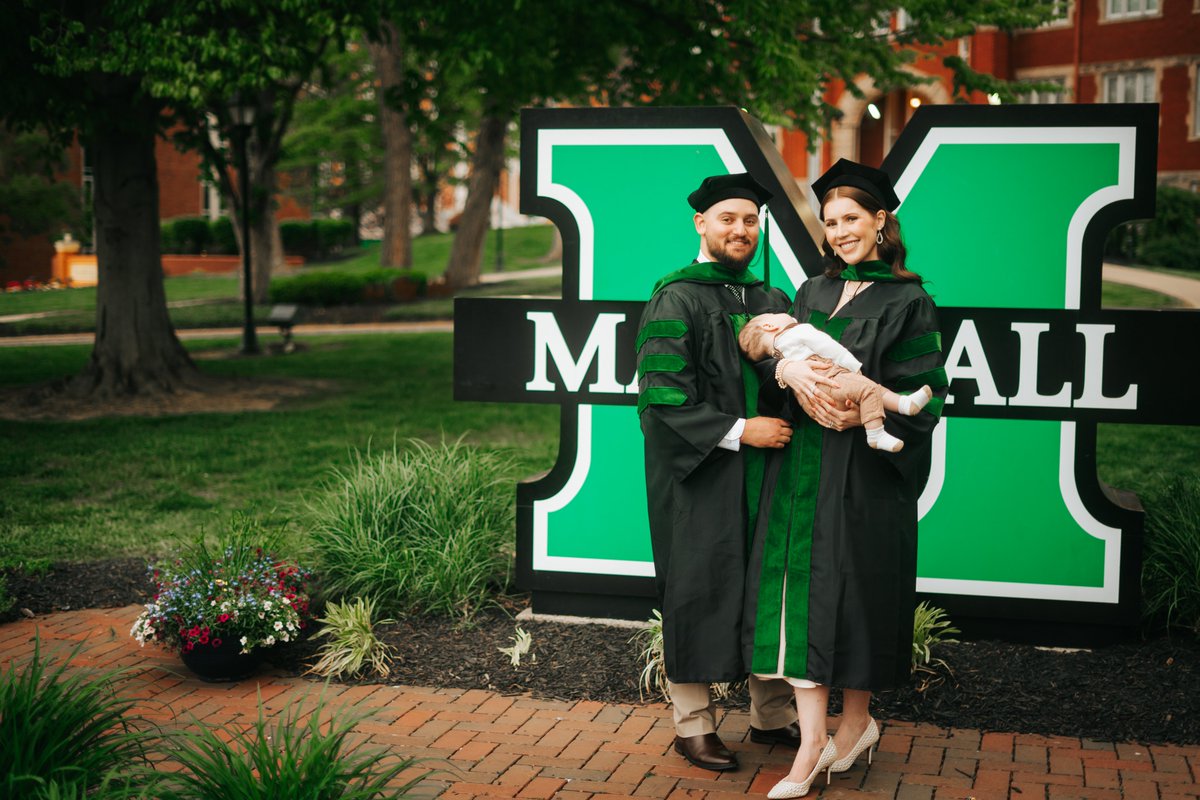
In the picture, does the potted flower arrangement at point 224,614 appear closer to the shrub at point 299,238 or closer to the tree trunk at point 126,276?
the tree trunk at point 126,276

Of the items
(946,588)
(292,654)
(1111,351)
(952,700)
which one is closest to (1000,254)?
(1111,351)

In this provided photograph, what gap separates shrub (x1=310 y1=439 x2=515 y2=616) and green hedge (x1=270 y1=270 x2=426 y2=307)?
61.1ft

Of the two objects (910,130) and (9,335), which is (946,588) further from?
(9,335)

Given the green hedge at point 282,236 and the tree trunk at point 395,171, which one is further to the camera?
the green hedge at point 282,236

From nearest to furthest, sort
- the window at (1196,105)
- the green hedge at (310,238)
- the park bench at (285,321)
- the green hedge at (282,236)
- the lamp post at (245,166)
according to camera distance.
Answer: the lamp post at (245,166), the park bench at (285,321), the window at (1196,105), the green hedge at (282,236), the green hedge at (310,238)

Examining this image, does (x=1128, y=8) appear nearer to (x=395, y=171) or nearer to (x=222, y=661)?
(x=395, y=171)

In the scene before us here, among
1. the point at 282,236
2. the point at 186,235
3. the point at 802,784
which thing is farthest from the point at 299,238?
the point at 802,784

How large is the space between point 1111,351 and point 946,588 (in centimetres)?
129

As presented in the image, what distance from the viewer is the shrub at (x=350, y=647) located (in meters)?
5.36

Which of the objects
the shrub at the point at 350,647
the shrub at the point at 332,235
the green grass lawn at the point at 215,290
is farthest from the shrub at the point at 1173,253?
the shrub at the point at 332,235

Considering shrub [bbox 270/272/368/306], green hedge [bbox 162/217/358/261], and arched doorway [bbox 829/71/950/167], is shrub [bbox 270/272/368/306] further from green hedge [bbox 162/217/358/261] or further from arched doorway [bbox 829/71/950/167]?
arched doorway [bbox 829/71/950/167]

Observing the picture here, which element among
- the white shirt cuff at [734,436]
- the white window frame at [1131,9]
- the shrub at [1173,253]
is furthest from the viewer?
the white window frame at [1131,9]

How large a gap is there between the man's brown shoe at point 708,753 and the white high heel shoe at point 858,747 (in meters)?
0.37

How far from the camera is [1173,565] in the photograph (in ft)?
19.0
